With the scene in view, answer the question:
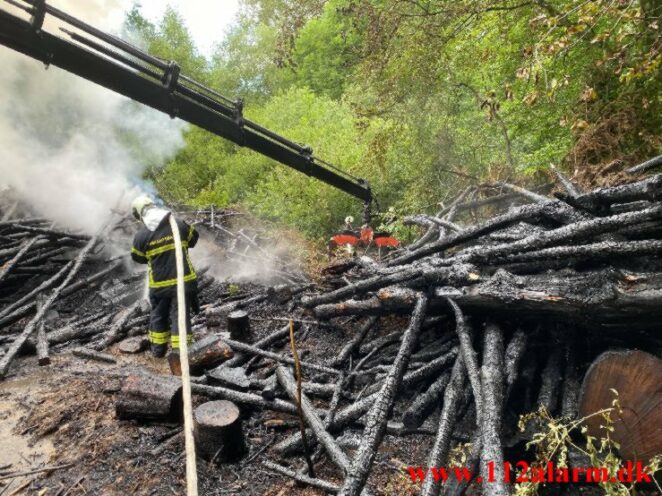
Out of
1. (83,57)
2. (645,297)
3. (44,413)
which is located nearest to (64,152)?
(83,57)

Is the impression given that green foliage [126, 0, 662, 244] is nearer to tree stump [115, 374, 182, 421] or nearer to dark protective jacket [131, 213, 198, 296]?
dark protective jacket [131, 213, 198, 296]

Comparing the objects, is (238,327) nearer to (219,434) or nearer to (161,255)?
(161,255)

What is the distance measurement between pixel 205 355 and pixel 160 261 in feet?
5.45

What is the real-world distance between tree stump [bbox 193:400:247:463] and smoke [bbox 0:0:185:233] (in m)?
8.55

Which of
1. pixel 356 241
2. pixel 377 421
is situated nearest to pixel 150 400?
pixel 377 421

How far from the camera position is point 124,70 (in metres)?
5.16

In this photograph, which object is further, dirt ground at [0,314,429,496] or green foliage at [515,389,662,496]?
dirt ground at [0,314,429,496]

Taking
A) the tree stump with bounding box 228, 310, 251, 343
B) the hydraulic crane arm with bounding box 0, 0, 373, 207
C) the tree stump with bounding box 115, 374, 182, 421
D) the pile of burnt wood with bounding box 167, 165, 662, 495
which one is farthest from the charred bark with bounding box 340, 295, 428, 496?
the hydraulic crane arm with bounding box 0, 0, 373, 207

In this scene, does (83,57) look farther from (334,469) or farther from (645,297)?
(645,297)

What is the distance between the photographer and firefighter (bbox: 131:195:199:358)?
5.48 metres

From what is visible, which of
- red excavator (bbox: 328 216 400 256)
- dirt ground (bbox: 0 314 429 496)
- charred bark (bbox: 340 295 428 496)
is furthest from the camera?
red excavator (bbox: 328 216 400 256)

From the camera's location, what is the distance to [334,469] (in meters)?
3.28

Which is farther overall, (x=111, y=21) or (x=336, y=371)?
(x=111, y=21)

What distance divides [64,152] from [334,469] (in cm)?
1317
